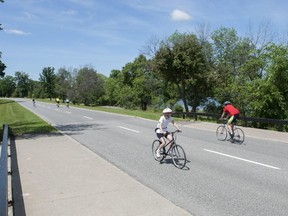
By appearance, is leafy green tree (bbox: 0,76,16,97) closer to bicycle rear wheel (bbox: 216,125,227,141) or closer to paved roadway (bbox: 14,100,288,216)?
paved roadway (bbox: 14,100,288,216)

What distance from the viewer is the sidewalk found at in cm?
573

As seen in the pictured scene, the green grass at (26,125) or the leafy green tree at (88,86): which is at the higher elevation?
the leafy green tree at (88,86)

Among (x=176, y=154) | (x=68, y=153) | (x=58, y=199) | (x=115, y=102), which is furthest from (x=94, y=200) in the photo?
(x=115, y=102)

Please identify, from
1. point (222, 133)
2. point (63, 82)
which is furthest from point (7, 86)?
point (222, 133)

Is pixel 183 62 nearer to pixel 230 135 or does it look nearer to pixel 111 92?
pixel 230 135

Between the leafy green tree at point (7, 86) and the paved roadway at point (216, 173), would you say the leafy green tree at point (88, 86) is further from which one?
the leafy green tree at point (7, 86)

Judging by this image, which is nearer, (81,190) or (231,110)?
(81,190)

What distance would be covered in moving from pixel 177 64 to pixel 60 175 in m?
24.7

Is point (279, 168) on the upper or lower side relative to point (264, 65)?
lower

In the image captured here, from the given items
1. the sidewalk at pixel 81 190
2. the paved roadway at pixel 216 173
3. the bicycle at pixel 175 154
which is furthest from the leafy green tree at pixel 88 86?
the bicycle at pixel 175 154

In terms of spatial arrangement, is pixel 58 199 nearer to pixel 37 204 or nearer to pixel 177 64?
pixel 37 204

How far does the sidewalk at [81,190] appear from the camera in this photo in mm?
5734

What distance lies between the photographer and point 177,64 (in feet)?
104

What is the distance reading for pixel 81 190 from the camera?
22.8ft
